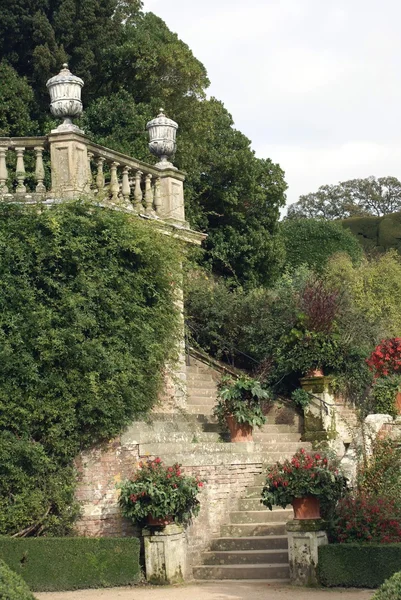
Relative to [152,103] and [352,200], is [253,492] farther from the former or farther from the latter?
[352,200]

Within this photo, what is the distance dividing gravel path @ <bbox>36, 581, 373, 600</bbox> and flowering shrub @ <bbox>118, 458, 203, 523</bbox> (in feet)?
2.63

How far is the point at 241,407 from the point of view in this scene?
14562 mm

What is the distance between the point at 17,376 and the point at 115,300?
159 centimetres

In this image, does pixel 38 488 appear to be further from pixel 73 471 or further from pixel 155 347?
pixel 155 347

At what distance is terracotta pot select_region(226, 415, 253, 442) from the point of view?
47.9 ft

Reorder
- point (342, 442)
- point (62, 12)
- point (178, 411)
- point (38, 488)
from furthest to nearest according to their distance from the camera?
point (62, 12) < point (342, 442) < point (178, 411) < point (38, 488)

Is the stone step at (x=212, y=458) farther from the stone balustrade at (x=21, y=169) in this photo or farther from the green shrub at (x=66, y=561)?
the stone balustrade at (x=21, y=169)

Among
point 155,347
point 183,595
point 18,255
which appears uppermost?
point 18,255

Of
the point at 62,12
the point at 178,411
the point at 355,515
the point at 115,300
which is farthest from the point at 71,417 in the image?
the point at 62,12

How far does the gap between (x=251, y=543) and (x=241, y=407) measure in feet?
7.66

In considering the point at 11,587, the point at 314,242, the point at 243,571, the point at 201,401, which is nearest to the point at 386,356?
the point at 201,401

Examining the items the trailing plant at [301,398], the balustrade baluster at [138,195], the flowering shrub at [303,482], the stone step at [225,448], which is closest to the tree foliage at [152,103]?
the trailing plant at [301,398]

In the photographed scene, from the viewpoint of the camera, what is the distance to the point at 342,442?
16734 millimetres

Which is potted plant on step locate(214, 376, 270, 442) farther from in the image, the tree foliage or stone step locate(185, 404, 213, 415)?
the tree foliage
